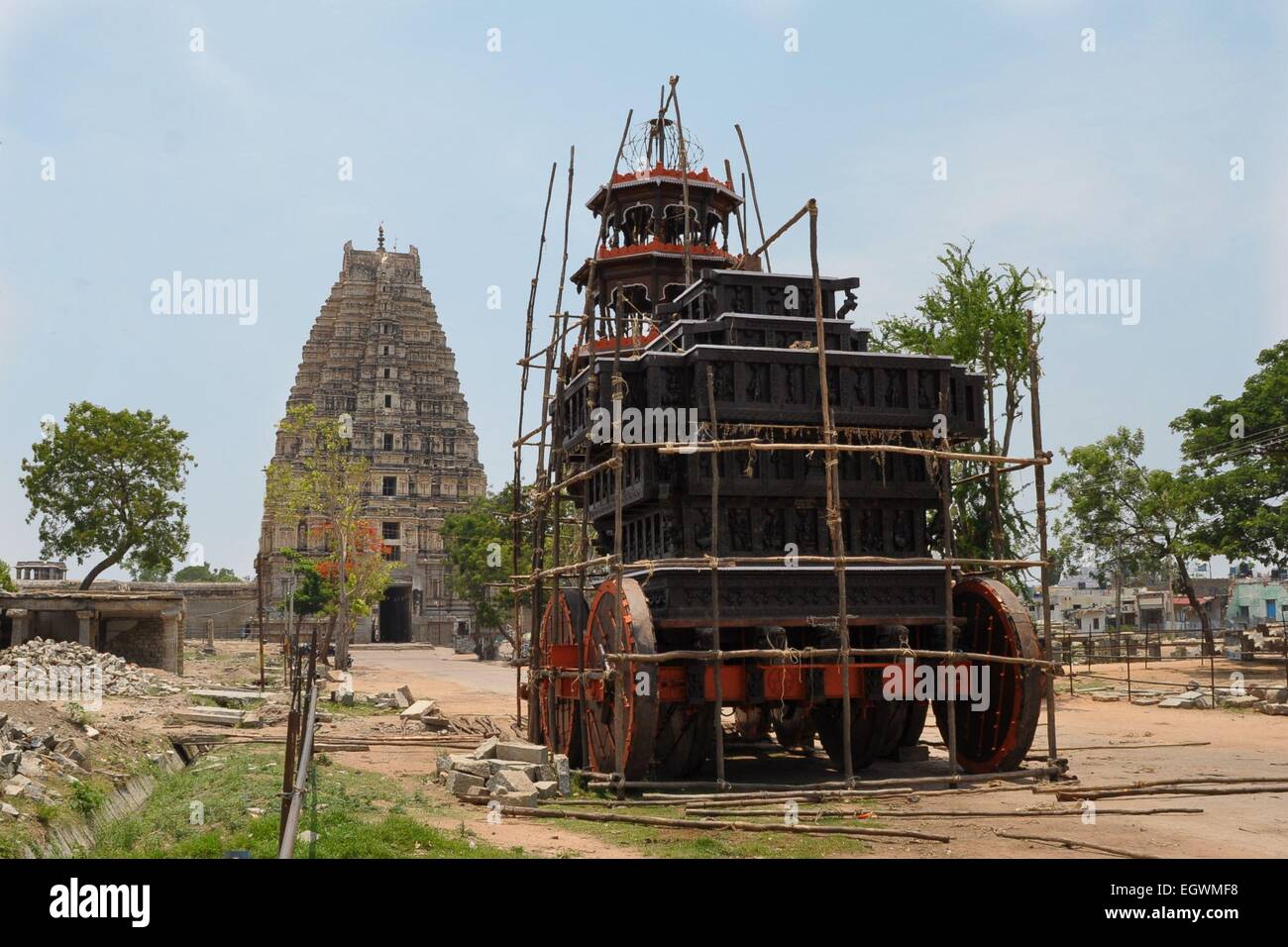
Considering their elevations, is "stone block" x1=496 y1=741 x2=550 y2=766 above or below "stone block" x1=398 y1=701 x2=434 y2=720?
above

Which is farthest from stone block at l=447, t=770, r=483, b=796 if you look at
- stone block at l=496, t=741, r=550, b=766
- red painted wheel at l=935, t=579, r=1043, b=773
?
red painted wheel at l=935, t=579, r=1043, b=773

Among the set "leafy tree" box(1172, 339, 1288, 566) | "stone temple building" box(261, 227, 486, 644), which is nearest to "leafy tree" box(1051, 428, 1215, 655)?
"leafy tree" box(1172, 339, 1288, 566)

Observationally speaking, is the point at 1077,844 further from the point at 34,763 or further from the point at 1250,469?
the point at 1250,469

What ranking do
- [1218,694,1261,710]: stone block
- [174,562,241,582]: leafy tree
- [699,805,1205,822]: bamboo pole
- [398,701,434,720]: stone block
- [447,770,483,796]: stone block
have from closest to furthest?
[699,805,1205,822]: bamboo pole < [447,770,483,796]: stone block < [398,701,434,720]: stone block < [1218,694,1261,710]: stone block < [174,562,241,582]: leafy tree

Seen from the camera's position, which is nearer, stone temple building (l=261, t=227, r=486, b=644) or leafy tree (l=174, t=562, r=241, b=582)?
stone temple building (l=261, t=227, r=486, b=644)

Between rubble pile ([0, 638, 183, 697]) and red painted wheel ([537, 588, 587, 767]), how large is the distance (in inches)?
517

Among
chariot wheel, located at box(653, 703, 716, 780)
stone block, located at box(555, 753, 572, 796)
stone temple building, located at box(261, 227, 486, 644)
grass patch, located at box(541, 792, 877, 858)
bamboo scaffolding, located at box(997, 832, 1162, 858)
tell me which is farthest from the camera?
stone temple building, located at box(261, 227, 486, 644)

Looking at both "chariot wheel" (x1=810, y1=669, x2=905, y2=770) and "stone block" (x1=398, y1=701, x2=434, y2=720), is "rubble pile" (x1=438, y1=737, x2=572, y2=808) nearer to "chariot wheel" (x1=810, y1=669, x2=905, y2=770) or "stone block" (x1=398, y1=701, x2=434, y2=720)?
"chariot wheel" (x1=810, y1=669, x2=905, y2=770)

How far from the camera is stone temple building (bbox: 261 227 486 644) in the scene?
85250 mm

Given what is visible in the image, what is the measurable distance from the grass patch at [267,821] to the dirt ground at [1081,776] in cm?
67

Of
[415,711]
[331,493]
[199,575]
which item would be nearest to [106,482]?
[331,493]

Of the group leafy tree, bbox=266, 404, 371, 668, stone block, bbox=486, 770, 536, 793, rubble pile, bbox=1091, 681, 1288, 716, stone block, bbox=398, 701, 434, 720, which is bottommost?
rubble pile, bbox=1091, 681, 1288, 716

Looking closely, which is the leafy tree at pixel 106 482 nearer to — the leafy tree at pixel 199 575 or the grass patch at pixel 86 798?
the grass patch at pixel 86 798

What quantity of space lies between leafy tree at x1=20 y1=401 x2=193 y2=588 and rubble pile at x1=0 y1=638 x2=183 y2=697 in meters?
18.3
